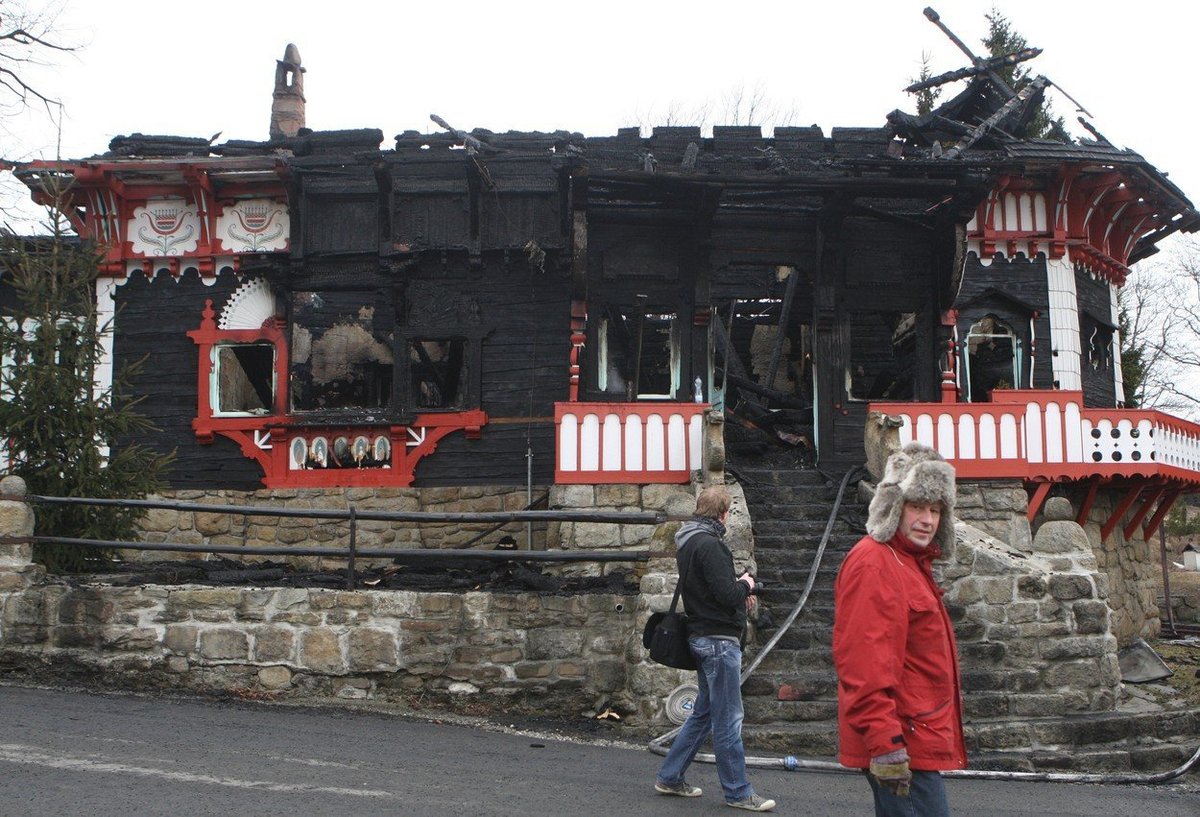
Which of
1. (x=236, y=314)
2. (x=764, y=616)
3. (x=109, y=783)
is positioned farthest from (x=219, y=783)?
(x=236, y=314)

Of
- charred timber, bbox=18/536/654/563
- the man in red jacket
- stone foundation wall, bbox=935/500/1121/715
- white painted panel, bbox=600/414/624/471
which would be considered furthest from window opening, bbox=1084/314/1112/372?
the man in red jacket

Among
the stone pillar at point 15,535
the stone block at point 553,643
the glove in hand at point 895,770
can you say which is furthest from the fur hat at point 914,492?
the stone pillar at point 15,535

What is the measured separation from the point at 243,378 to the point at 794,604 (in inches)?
376

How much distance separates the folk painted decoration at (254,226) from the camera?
16375 millimetres

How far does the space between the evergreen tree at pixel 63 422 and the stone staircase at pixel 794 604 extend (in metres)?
6.00

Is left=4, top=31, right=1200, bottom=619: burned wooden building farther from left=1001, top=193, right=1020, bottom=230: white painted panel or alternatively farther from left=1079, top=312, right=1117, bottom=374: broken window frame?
left=1079, top=312, right=1117, bottom=374: broken window frame

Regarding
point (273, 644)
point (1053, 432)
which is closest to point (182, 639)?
point (273, 644)

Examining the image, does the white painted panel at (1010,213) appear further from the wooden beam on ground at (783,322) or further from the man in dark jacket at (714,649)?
the man in dark jacket at (714,649)

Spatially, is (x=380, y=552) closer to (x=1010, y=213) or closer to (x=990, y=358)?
(x=990, y=358)

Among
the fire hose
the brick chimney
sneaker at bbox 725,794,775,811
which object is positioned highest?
the brick chimney

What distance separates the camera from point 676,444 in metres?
13.4

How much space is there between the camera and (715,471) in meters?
12.7

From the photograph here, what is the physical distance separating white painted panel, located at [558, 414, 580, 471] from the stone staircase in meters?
1.87

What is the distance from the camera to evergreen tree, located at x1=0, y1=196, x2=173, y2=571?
10859mm
